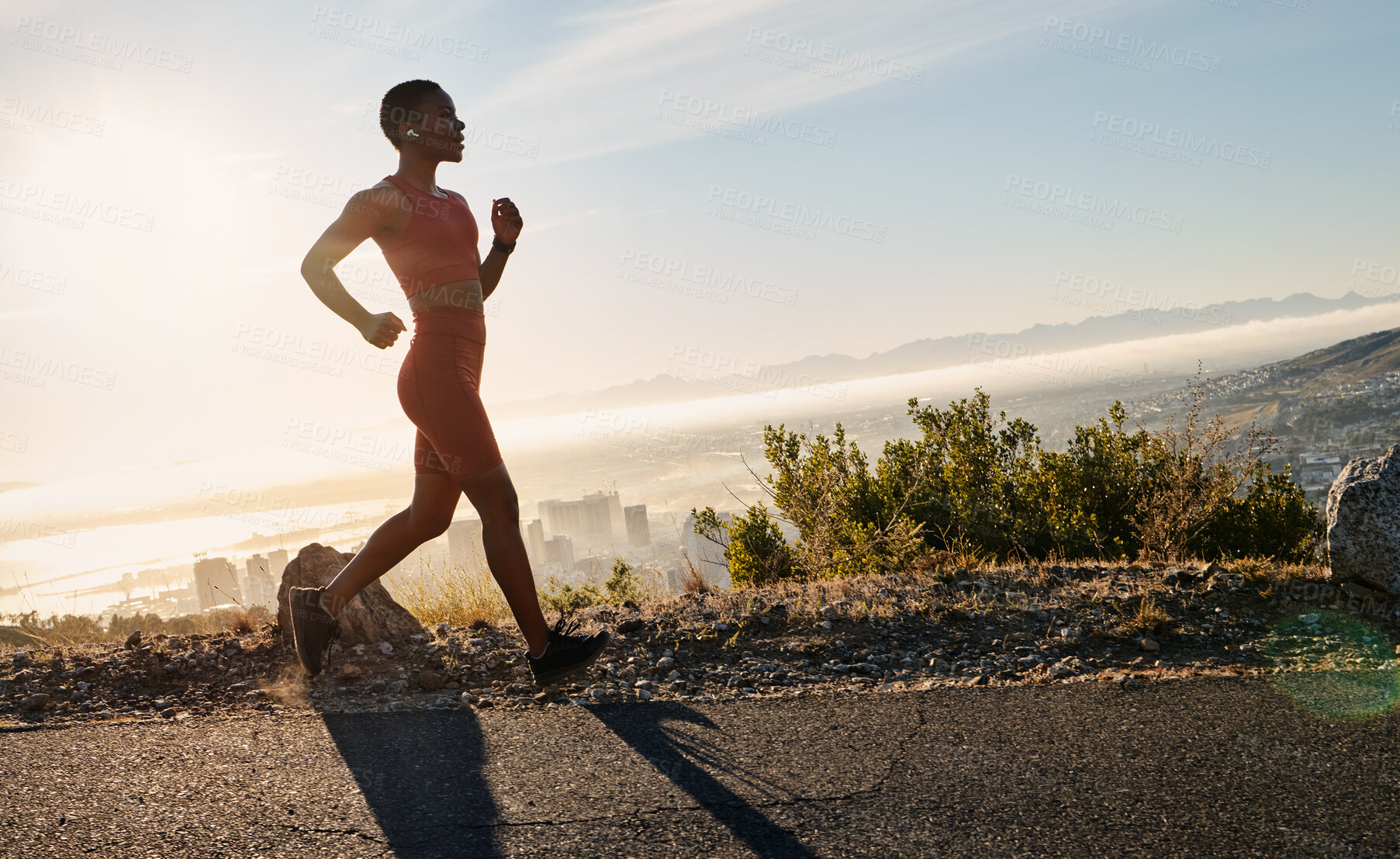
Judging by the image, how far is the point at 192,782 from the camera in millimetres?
2361

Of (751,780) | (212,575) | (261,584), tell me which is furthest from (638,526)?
(751,780)

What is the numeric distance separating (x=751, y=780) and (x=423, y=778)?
3.20 feet

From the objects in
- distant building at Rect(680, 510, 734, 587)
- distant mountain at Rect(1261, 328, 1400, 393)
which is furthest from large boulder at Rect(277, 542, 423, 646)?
distant mountain at Rect(1261, 328, 1400, 393)

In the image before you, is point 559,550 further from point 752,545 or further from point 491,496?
point 491,496

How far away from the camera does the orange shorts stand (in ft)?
10.2

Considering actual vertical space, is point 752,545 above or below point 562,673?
below

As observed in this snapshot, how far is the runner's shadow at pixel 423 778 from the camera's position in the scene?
1.93 meters

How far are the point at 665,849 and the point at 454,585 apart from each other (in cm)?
366

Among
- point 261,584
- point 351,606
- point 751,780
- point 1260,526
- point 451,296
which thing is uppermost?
point 451,296

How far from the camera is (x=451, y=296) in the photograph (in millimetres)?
3195

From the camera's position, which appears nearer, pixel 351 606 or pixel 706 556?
pixel 351 606

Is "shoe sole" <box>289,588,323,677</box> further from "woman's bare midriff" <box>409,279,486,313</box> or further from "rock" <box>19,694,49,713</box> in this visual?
"woman's bare midriff" <box>409,279,486,313</box>

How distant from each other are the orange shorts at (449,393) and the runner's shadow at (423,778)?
95 centimetres

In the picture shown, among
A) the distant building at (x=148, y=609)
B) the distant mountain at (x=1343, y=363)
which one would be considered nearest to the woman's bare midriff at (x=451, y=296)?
the distant building at (x=148, y=609)
